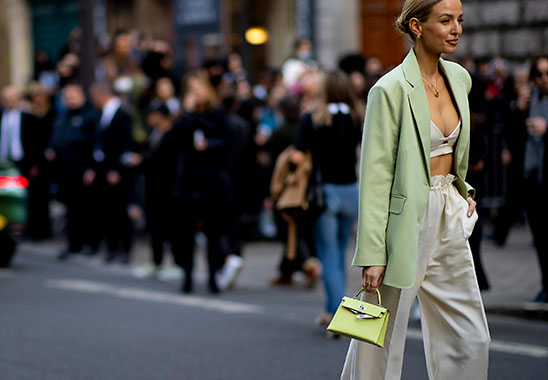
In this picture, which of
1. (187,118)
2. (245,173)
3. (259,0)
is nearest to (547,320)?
(187,118)

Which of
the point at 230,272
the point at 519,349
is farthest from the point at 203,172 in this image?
the point at 519,349

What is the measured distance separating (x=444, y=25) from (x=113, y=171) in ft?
27.9

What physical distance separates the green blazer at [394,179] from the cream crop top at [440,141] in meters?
0.08

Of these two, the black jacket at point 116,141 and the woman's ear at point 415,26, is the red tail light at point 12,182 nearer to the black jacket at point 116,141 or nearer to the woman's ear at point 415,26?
the black jacket at point 116,141

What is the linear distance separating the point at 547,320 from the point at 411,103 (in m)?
4.36

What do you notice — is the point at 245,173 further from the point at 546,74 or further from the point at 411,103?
the point at 411,103

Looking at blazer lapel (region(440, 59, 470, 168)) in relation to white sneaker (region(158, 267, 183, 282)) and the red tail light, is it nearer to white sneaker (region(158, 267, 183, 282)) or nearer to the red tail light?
white sneaker (region(158, 267, 183, 282))

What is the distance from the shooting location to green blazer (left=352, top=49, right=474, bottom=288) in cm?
418

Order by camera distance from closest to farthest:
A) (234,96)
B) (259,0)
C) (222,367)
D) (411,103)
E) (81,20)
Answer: (411,103) → (222,367) → (234,96) → (81,20) → (259,0)

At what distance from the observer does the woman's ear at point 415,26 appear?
4.28 meters

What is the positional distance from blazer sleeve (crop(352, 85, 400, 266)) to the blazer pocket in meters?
0.02

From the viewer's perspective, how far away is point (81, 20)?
15.0 m

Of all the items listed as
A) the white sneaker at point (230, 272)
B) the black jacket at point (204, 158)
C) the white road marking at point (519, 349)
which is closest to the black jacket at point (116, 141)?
the black jacket at point (204, 158)

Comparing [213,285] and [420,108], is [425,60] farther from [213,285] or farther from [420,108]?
[213,285]
